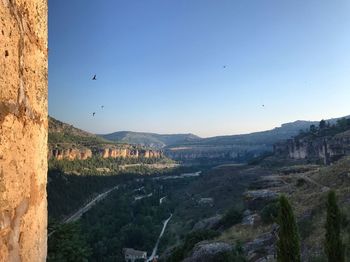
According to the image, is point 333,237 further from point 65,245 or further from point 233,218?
point 233,218

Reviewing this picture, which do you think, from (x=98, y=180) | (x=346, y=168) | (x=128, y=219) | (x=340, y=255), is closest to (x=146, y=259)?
(x=128, y=219)

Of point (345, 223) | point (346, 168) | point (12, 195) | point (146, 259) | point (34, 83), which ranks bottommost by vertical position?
point (146, 259)

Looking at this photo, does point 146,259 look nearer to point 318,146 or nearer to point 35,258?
point 318,146

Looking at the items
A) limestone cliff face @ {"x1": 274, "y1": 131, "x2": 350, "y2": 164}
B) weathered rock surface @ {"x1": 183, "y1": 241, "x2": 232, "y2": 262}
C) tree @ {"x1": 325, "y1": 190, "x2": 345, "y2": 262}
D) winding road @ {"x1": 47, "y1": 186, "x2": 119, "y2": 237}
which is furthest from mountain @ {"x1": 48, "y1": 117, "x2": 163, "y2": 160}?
tree @ {"x1": 325, "y1": 190, "x2": 345, "y2": 262}

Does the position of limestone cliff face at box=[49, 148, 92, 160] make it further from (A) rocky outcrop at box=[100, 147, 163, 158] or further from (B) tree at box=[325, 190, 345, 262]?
(B) tree at box=[325, 190, 345, 262]

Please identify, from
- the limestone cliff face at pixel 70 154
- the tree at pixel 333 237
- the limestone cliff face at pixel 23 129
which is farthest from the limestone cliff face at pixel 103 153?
the limestone cliff face at pixel 23 129

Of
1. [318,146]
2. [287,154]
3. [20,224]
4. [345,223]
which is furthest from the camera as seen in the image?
[287,154]

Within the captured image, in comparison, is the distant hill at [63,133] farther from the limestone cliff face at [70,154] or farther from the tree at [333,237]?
the tree at [333,237]
